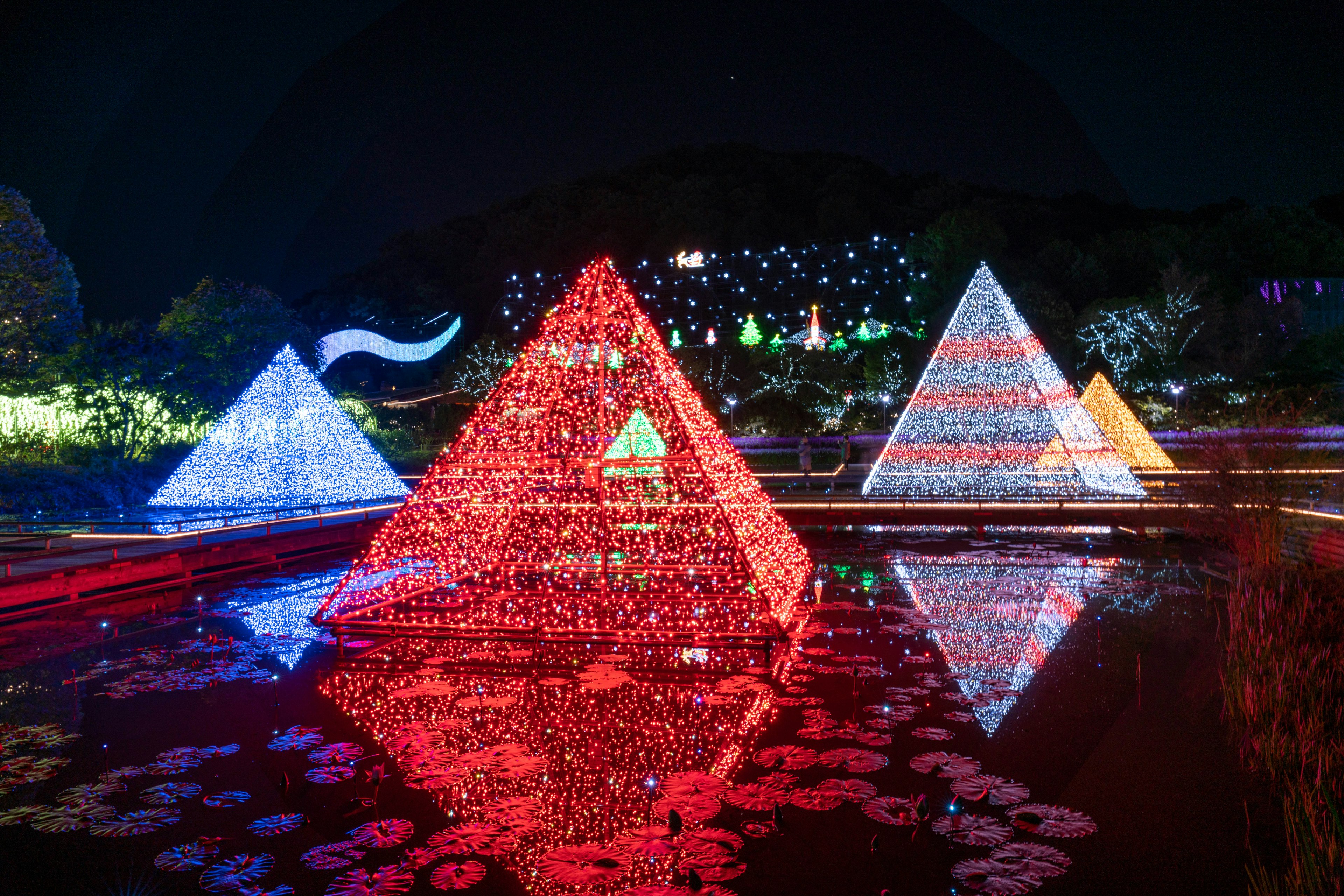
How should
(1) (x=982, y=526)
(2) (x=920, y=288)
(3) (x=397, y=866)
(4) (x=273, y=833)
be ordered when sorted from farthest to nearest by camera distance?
(2) (x=920, y=288), (1) (x=982, y=526), (4) (x=273, y=833), (3) (x=397, y=866)

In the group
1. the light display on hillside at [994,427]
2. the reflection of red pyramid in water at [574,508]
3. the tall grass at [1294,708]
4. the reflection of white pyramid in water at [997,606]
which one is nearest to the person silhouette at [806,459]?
the light display on hillside at [994,427]

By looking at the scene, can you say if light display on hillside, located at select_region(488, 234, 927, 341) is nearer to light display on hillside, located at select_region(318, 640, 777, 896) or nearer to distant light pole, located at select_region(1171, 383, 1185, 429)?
distant light pole, located at select_region(1171, 383, 1185, 429)

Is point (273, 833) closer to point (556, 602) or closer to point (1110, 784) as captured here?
point (1110, 784)

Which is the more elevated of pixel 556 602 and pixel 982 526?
pixel 982 526

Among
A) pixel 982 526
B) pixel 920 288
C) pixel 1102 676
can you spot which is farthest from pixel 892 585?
pixel 920 288

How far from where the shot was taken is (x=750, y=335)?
5059 cm

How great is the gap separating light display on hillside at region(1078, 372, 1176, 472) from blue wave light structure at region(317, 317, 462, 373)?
117 ft

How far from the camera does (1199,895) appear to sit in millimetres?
4316

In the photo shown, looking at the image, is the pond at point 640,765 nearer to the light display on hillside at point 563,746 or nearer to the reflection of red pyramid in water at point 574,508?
the light display on hillside at point 563,746

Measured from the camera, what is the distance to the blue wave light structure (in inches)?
1944

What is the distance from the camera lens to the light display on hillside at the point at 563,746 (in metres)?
4.80

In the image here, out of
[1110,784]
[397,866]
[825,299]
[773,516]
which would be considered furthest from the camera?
[825,299]

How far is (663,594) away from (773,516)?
1.96 meters

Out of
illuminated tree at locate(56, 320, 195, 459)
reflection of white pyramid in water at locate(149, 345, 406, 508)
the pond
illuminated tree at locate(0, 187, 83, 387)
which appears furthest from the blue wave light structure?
the pond
